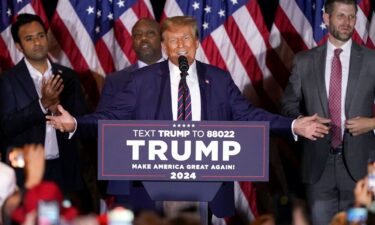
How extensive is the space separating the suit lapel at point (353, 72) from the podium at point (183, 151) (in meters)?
1.32

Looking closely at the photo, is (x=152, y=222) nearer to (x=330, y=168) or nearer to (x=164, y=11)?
(x=330, y=168)

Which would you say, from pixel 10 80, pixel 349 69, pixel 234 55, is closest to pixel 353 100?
pixel 349 69

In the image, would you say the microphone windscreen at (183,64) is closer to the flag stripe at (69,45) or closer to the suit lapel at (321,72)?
the suit lapel at (321,72)

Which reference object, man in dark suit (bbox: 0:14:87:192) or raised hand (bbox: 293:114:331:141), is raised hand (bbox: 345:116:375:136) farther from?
man in dark suit (bbox: 0:14:87:192)

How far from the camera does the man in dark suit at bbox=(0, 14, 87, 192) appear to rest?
708cm

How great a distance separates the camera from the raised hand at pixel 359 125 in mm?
6520

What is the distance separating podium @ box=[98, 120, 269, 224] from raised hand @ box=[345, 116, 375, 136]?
107 cm

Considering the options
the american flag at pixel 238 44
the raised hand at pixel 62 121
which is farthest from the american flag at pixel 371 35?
the raised hand at pixel 62 121

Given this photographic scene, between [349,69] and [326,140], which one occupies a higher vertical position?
[349,69]

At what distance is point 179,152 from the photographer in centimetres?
562

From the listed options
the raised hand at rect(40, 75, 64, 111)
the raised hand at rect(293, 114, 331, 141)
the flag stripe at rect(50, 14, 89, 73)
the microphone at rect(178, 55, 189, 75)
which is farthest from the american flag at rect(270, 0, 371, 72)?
the microphone at rect(178, 55, 189, 75)

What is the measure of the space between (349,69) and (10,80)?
236 cm

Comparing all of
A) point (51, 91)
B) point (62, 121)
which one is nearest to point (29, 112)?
point (51, 91)

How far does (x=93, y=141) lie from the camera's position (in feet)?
27.4
